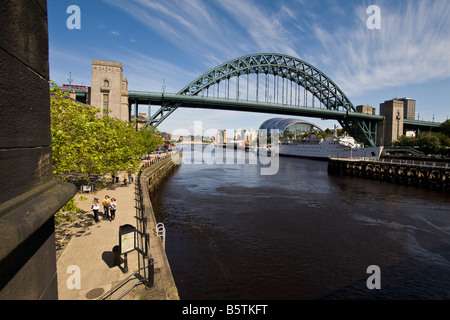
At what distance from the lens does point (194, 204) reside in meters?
23.7

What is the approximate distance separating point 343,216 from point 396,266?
8.03 metres

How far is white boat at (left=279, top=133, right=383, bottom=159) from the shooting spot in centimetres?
7388

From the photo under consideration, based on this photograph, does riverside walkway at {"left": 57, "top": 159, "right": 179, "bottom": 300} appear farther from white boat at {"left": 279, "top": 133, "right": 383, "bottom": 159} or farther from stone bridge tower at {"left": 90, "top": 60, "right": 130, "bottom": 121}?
white boat at {"left": 279, "top": 133, "right": 383, "bottom": 159}

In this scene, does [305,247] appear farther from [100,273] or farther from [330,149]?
[330,149]

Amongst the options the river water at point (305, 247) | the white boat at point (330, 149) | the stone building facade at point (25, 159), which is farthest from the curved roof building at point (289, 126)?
the stone building facade at point (25, 159)

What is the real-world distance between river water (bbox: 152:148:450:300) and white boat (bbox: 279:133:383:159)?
48.0 metres

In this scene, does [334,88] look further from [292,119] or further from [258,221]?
[258,221]

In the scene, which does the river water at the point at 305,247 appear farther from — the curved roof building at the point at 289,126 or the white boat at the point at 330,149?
the curved roof building at the point at 289,126

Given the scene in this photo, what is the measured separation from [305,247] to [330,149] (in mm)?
74335

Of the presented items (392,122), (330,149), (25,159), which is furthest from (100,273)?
(392,122)

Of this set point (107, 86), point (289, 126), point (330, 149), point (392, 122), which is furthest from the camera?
point (289, 126)

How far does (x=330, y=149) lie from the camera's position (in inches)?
3219

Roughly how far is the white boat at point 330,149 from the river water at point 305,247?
48028mm
